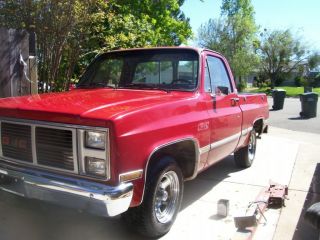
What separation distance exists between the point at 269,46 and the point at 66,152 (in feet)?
163

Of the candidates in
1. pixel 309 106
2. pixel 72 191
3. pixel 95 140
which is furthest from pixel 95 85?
pixel 309 106

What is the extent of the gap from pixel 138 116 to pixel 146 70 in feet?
5.85

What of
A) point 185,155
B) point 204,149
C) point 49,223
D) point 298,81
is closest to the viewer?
point 49,223

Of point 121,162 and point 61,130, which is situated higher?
point 61,130

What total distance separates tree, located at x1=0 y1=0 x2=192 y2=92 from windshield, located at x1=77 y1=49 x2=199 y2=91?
2.81m

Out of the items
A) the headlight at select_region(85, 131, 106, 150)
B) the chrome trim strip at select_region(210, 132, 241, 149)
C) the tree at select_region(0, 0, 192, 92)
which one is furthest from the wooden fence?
the headlight at select_region(85, 131, 106, 150)

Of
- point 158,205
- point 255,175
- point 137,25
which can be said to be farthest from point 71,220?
point 137,25

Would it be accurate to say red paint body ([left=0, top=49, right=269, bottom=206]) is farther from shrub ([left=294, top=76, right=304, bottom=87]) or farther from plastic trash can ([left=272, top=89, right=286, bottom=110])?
shrub ([left=294, top=76, right=304, bottom=87])

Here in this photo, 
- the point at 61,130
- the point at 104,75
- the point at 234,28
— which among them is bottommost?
the point at 61,130

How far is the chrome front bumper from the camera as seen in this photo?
11.3ft

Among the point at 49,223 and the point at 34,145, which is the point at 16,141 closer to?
the point at 34,145

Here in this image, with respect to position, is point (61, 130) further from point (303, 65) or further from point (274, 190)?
point (303, 65)

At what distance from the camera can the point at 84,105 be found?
3895 millimetres

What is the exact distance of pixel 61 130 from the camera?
3.68 meters
